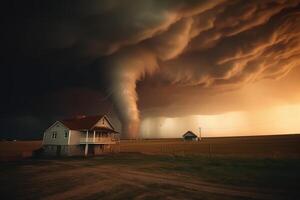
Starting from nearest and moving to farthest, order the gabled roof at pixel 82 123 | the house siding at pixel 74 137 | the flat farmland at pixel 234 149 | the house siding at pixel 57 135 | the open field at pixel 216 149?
the flat farmland at pixel 234 149 < the open field at pixel 216 149 < the house siding at pixel 74 137 < the house siding at pixel 57 135 < the gabled roof at pixel 82 123

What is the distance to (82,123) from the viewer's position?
54438 mm

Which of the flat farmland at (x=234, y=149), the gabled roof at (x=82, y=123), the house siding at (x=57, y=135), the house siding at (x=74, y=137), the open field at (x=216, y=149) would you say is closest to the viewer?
the flat farmland at (x=234, y=149)

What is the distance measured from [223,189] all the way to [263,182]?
408 centimetres

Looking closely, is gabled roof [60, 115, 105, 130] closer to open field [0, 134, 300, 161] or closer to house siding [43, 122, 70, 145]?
house siding [43, 122, 70, 145]

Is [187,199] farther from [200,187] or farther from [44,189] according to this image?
[44,189]

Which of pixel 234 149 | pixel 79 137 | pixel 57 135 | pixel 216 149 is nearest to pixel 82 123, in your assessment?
pixel 79 137

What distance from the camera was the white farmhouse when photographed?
49.6 m

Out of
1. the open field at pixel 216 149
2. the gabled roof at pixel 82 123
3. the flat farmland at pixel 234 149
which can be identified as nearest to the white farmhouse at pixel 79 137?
the gabled roof at pixel 82 123

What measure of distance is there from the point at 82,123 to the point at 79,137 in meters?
4.49

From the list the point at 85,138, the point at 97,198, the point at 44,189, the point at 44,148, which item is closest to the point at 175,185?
the point at 97,198

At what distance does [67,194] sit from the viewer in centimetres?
1268

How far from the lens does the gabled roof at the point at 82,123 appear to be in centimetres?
5125

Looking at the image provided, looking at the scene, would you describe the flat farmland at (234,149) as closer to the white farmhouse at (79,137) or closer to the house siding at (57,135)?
the white farmhouse at (79,137)

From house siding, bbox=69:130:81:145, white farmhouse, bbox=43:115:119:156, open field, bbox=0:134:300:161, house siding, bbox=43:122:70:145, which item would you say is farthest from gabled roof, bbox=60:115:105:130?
open field, bbox=0:134:300:161
